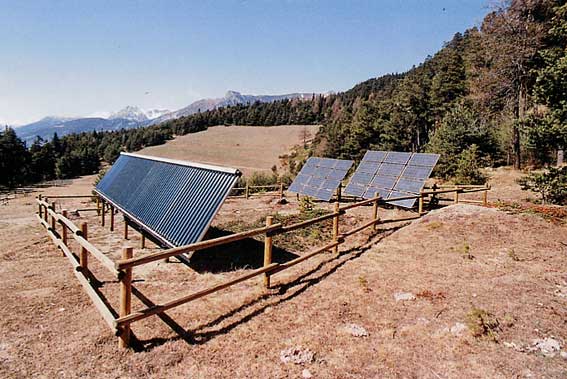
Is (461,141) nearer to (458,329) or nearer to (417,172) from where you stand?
(417,172)

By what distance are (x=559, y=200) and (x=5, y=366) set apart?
18.4 meters

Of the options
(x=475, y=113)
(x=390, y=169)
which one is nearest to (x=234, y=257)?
(x=390, y=169)

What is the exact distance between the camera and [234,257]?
29.9ft

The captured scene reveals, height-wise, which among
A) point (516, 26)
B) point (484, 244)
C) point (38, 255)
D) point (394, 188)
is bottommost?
point (38, 255)

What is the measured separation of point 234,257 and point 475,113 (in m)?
28.0

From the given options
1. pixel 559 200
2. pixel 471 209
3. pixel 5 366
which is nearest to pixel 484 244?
pixel 471 209

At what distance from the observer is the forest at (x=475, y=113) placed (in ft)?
42.7

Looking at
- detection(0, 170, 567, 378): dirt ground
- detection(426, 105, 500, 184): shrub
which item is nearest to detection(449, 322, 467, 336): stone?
detection(0, 170, 567, 378): dirt ground

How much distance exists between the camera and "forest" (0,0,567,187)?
13000 millimetres

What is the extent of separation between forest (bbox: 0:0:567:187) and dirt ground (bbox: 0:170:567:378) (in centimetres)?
700

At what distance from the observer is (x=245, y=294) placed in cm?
652

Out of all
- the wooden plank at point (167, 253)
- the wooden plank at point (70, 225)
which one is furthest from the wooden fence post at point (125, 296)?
the wooden plank at point (70, 225)

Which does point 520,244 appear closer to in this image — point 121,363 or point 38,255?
point 121,363

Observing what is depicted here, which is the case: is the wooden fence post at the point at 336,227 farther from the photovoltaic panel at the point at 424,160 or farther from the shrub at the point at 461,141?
the shrub at the point at 461,141
